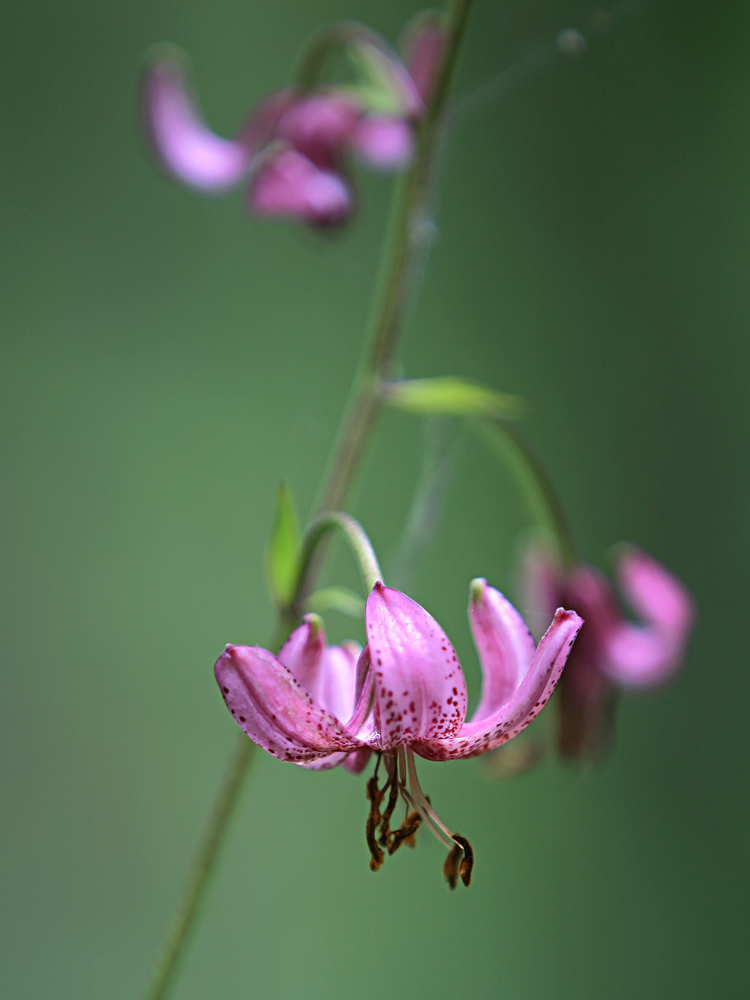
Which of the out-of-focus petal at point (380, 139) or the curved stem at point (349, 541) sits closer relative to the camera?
the curved stem at point (349, 541)

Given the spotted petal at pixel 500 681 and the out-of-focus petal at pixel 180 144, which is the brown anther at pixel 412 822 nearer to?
the spotted petal at pixel 500 681

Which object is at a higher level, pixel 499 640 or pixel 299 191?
pixel 299 191

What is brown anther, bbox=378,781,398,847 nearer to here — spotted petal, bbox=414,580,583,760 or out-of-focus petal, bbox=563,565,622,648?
spotted petal, bbox=414,580,583,760

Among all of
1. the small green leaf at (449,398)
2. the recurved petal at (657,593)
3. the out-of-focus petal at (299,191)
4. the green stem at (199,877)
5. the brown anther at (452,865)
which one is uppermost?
the out-of-focus petal at (299,191)

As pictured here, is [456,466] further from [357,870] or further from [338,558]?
[357,870]

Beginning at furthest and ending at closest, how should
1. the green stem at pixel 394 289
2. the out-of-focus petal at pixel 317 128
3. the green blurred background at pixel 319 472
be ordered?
1. the green blurred background at pixel 319 472
2. the out-of-focus petal at pixel 317 128
3. the green stem at pixel 394 289

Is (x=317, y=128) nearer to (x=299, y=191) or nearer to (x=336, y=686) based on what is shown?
(x=299, y=191)

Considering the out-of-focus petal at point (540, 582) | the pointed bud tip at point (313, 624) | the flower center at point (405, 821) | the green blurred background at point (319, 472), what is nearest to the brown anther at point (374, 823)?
the flower center at point (405, 821)

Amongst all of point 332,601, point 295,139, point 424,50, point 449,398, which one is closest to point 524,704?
point 332,601

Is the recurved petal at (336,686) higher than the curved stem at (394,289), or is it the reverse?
the curved stem at (394,289)
